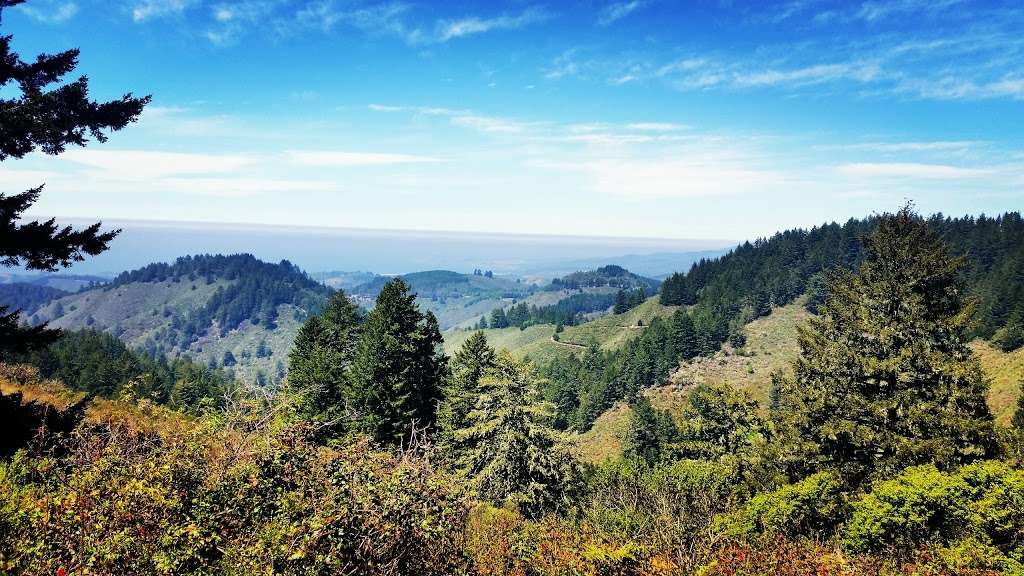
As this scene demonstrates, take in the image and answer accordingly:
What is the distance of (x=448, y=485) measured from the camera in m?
9.30

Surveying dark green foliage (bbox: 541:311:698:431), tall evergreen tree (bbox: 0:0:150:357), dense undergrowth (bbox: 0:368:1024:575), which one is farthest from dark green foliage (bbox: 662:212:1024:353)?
tall evergreen tree (bbox: 0:0:150:357)

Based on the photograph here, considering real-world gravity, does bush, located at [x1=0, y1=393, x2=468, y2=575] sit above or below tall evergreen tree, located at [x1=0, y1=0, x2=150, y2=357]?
below

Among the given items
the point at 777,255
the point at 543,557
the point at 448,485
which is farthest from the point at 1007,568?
the point at 777,255

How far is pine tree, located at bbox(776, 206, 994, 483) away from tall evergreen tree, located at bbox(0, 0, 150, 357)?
24.4 metres

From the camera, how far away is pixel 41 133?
934cm

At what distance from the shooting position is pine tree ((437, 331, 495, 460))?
1158 inches

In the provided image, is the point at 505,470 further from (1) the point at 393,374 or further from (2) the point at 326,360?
(2) the point at 326,360

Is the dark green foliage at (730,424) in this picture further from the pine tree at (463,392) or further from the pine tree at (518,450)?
the pine tree at (463,392)

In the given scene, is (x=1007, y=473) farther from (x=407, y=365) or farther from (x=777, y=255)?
(x=777, y=255)

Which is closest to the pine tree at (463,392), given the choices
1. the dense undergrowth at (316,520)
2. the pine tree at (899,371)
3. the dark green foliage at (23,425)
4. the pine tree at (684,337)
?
the dense undergrowth at (316,520)

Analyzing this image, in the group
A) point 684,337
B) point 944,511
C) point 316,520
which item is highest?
point 316,520

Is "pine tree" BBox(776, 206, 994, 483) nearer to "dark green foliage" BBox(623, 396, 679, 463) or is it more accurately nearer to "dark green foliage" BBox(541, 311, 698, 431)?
"dark green foliage" BBox(623, 396, 679, 463)

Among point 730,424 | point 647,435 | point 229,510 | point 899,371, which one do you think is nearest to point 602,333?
point 647,435

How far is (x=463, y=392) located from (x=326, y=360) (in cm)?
1097
